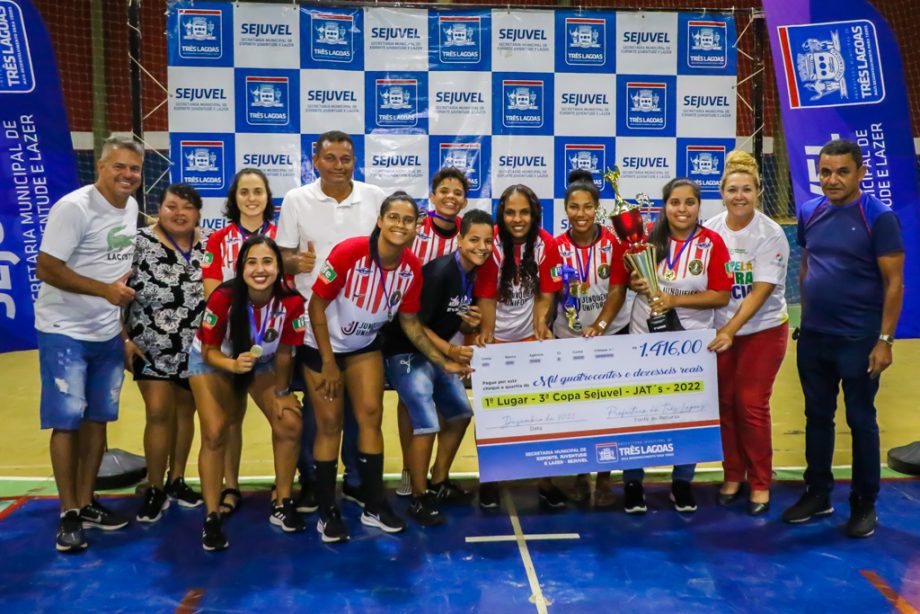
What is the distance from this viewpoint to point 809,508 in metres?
4.12

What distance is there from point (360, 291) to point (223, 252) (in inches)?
31.4

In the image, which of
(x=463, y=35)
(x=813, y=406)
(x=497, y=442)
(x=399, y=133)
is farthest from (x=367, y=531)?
(x=463, y=35)

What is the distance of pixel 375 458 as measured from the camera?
13.1 feet

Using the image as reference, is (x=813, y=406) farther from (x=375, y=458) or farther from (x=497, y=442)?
(x=375, y=458)

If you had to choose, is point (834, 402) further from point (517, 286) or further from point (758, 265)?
point (517, 286)

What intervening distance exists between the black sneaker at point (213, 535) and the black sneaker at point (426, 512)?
0.90 m

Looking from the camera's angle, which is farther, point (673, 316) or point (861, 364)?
point (673, 316)

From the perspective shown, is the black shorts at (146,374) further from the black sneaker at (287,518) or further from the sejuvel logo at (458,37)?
the sejuvel logo at (458,37)

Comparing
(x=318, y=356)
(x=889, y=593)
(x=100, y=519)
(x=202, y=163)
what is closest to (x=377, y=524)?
(x=318, y=356)

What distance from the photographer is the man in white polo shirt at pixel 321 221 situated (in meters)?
4.28

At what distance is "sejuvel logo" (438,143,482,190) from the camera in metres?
6.02

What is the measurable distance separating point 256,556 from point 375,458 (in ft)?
2.27

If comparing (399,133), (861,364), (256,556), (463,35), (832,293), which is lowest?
(256,556)

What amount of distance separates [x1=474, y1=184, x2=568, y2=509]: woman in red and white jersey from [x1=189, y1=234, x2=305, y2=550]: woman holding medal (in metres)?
0.92
